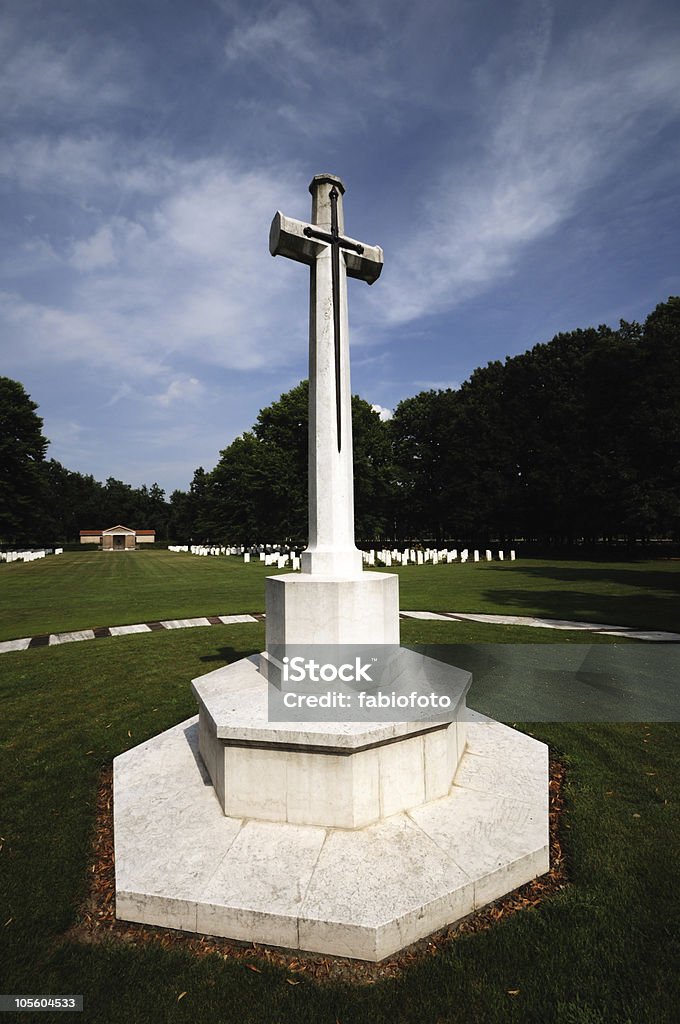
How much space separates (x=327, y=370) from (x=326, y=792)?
371 centimetres

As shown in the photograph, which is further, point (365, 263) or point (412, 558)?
point (412, 558)

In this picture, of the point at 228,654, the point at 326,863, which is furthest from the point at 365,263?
the point at 228,654

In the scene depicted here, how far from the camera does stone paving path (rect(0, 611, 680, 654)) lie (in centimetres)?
1015

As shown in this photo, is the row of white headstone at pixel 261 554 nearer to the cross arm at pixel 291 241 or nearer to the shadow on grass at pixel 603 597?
the shadow on grass at pixel 603 597

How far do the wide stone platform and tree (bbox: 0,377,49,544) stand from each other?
51.0 m

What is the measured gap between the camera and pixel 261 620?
12773 millimetres

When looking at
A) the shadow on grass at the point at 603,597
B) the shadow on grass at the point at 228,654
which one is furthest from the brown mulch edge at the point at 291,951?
the shadow on grass at the point at 603,597

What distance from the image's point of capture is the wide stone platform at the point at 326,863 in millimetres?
2826

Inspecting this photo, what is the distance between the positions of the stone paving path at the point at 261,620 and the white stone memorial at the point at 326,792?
6.21 metres

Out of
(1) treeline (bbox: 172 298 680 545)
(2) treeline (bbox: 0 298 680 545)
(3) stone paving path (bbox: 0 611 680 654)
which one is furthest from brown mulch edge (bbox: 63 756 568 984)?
(2) treeline (bbox: 0 298 680 545)

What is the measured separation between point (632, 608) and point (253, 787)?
12597mm

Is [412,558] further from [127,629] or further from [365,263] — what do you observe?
[365,263]

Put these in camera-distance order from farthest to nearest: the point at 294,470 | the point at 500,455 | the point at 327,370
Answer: the point at 500,455 < the point at 294,470 < the point at 327,370

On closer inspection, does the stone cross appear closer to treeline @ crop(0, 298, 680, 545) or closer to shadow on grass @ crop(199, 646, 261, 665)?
shadow on grass @ crop(199, 646, 261, 665)
